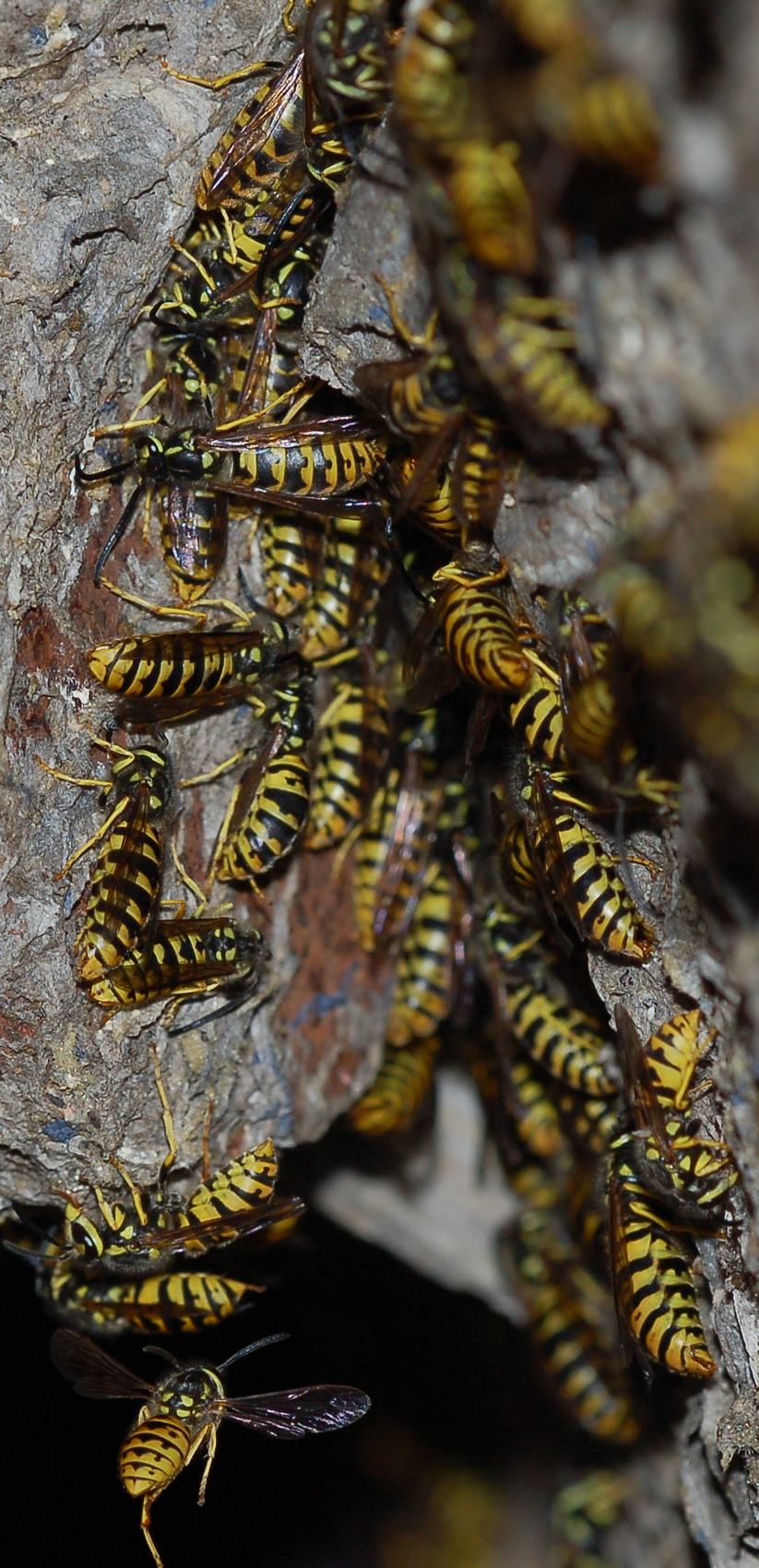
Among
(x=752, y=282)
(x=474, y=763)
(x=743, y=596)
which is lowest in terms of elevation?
(x=474, y=763)

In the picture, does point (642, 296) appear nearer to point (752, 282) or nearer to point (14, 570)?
point (752, 282)

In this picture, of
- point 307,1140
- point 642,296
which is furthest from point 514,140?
point 307,1140

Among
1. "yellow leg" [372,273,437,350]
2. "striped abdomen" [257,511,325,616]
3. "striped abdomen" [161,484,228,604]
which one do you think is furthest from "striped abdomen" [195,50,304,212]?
"striped abdomen" [257,511,325,616]

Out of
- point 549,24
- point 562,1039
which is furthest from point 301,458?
point 562,1039

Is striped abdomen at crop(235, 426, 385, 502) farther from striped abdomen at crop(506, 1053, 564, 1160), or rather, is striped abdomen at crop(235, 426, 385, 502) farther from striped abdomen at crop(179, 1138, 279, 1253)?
striped abdomen at crop(506, 1053, 564, 1160)

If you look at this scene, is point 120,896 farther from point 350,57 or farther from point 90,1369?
point 350,57
